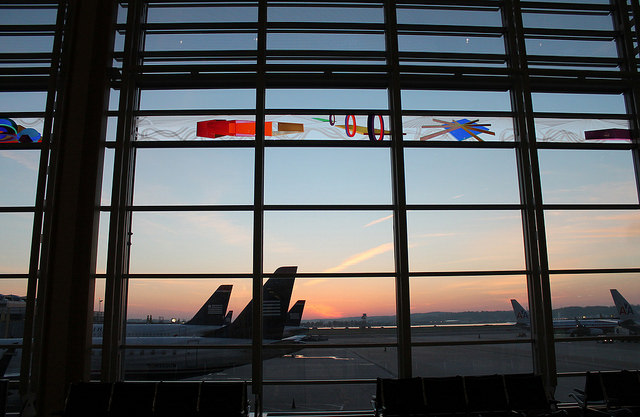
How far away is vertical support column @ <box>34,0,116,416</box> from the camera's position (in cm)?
645

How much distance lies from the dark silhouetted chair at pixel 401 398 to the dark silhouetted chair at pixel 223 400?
1796mm

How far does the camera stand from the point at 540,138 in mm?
7789

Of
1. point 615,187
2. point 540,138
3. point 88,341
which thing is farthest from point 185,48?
point 615,187

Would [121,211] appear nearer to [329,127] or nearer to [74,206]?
[74,206]

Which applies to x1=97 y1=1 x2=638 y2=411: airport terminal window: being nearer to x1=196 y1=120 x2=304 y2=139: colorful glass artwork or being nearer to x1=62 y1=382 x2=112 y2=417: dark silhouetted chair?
x1=196 y1=120 x2=304 y2=139: colorful glass artwork

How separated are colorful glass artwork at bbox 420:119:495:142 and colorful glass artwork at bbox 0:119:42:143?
6829 mm

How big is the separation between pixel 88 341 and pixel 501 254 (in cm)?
673

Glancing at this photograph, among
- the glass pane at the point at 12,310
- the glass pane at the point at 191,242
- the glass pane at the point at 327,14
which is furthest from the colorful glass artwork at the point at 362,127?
the glass pane at the point at 12,310

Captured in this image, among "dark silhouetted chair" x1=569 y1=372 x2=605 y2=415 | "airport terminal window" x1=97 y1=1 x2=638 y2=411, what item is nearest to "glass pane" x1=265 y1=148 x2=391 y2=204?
"airport terminal window" x1=97 y1=1 x2=638 y2=411

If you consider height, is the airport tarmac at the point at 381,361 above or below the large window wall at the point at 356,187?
below

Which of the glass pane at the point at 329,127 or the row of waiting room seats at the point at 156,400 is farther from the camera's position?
the glass pane at the point at 329,127

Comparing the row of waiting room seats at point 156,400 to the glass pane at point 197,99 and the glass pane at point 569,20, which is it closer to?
the glass pane at point 197,99

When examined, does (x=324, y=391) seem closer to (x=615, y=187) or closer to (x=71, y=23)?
(x=615, y=187)

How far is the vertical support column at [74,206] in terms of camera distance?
21.2 ft
